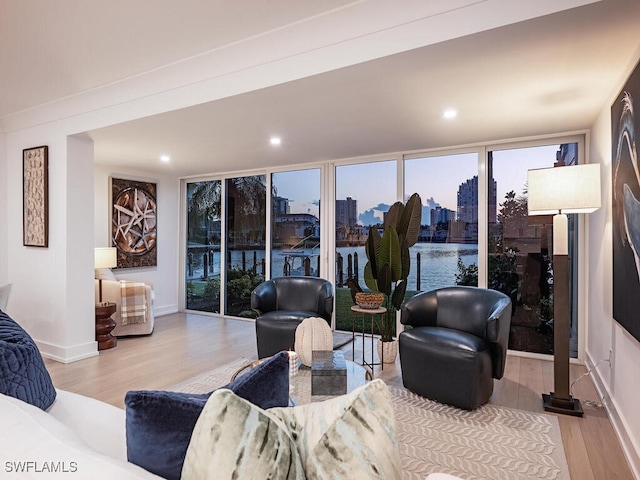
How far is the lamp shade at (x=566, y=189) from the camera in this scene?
2.57 metres

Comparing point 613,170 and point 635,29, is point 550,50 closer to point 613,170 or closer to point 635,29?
point 635,29

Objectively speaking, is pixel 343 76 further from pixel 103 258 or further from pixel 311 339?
pixel 103 258

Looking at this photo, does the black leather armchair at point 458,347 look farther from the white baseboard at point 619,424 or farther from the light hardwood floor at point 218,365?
the white baseboard at point 619,424

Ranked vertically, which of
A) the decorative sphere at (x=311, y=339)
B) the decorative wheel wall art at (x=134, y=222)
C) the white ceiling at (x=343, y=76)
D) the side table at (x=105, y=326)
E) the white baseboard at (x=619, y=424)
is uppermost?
the white ceiling at (x=343, y=76)

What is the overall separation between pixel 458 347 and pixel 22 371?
8.06 ft

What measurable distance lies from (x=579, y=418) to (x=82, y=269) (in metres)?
4.47

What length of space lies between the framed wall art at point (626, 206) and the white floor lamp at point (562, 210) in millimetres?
156

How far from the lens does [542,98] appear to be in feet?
9.21

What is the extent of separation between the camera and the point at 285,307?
13.4ft

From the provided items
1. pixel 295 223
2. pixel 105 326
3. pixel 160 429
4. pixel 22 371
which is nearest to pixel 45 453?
pixel 160 429

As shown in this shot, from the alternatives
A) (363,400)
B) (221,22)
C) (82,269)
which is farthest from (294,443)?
(82,269)

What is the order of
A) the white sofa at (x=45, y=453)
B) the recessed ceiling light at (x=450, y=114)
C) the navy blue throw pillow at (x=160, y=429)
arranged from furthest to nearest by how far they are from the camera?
the recessed ceiling light at (x=450, y=114) → the navy blue throw pillow at (x=160, y=429) → the white sofa at (x=45, y=453)

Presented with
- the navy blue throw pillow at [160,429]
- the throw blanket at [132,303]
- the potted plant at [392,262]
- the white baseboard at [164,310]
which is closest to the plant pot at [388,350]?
the potted plant at [392,262]

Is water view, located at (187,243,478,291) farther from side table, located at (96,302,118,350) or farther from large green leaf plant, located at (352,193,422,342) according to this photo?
side table, located at (96,302,118,350)
